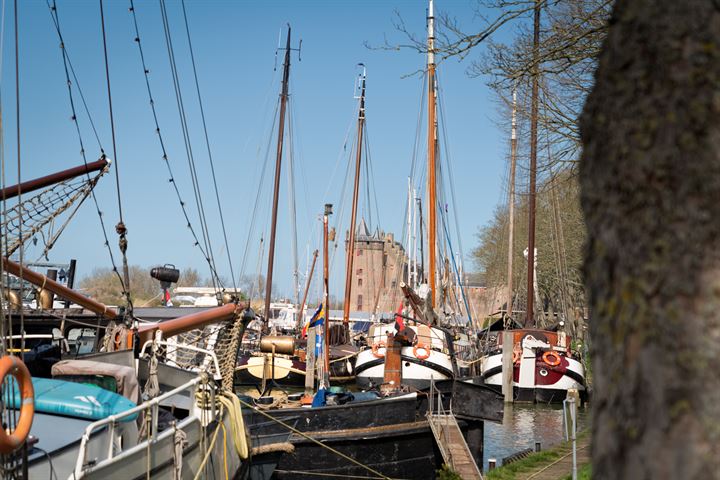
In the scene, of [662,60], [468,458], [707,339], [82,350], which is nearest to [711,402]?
[707,339]

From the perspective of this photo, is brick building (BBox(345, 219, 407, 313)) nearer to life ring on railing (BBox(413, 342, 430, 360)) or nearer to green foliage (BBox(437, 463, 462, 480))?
life ring on railing (BBox(413, 342, 430, 360))

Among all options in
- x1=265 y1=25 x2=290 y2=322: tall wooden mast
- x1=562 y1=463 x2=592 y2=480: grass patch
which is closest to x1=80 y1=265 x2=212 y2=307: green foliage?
x1=265 y1=25 x2=290 y2=322: tall wooden mast

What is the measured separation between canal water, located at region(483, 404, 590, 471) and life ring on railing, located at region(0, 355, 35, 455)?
43.7 ft

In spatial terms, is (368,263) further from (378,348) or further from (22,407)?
(22,407)

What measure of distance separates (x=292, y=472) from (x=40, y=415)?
23.9ft

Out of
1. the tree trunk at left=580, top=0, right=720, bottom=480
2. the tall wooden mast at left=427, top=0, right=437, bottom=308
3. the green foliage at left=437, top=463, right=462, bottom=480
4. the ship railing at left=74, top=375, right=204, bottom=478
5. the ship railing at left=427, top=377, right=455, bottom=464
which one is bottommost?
the green foliage at left=437, top=463, right=462, bottom=480

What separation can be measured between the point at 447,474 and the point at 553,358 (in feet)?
59.8

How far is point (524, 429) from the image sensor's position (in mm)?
24594

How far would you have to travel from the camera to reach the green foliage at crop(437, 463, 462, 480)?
13732 mm

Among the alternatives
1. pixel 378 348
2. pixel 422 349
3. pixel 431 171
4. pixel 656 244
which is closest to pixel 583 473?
pixel 656 244

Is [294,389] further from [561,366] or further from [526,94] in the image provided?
[526,94]

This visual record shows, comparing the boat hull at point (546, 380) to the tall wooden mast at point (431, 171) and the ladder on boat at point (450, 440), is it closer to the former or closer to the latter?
the tall wooden mast at point (431, 171)

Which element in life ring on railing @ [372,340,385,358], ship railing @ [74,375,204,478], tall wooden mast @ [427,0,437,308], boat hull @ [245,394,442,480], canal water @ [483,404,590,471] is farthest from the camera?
life ring on railing @ [372,340,385,358]

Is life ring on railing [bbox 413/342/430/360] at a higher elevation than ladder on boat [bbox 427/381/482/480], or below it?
higher
